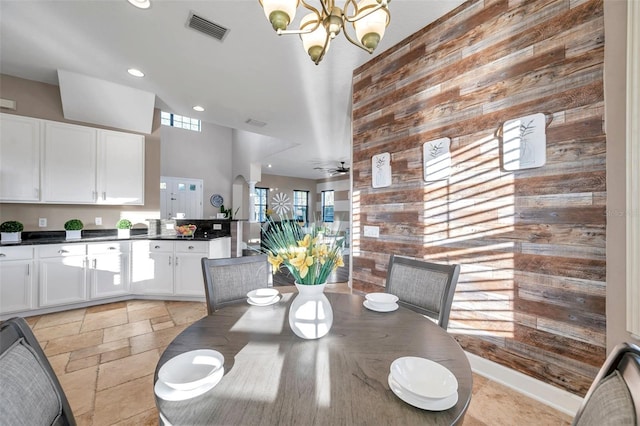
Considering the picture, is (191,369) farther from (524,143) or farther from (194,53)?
(194,53)

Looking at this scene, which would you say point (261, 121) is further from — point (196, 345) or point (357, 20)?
point (196, 345)

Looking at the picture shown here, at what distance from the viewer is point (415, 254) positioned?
7.74ft

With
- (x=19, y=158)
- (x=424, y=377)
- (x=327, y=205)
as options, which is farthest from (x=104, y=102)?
(x=327, y=205)

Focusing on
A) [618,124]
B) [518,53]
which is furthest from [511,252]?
[518,53]

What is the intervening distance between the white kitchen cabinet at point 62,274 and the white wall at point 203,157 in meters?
5.02

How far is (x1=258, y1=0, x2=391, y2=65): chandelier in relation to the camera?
1206 millimetres

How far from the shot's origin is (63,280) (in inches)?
122

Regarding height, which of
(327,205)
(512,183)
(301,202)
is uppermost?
(301,202)

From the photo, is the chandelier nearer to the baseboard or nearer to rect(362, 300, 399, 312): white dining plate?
rect(362, 300, 399, 312): white dining plate

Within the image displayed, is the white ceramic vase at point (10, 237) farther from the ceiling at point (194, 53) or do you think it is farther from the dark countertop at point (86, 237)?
the ceiling at point (194, 53)

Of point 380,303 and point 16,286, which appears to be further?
point 16,286

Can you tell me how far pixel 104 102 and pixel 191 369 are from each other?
13.8ft

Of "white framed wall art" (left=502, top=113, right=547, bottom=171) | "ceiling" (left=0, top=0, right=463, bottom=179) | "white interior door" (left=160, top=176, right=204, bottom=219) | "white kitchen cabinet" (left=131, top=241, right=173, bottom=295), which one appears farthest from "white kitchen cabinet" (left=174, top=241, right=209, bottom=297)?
"white interior door" (left=160, top=176, right=204, bottom=219)

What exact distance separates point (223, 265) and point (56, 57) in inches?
133
